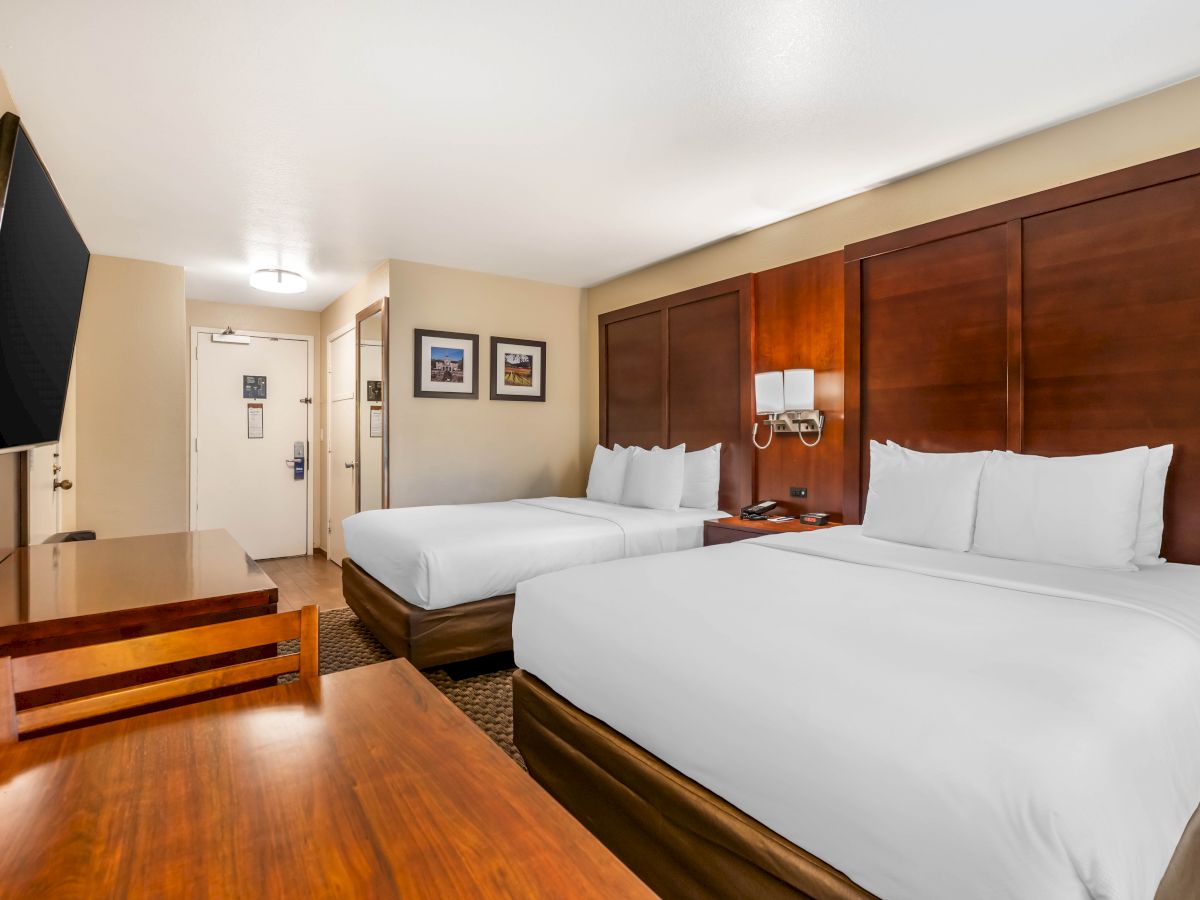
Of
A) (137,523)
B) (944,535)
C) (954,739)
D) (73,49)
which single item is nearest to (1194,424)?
(944,535)

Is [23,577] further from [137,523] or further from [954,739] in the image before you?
[137,523]

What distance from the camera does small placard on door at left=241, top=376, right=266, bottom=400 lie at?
6105mm

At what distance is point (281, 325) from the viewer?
20.7 ft

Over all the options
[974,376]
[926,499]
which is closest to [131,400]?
[926,499]

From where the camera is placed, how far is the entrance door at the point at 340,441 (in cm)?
559

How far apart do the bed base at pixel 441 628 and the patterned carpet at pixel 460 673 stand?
126 millimetres

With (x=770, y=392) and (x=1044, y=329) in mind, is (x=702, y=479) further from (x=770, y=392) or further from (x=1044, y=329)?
(x=1044, y=329)

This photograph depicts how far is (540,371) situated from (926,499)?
11.4 ft

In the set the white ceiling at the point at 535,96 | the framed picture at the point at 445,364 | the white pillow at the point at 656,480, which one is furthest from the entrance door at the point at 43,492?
the white pillow at the point at 656,480

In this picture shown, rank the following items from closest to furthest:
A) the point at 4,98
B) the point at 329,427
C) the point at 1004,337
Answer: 1. the point at 4,98
2. the point at 1004,337
3. the point at 329,427

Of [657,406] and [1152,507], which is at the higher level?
[657,406]

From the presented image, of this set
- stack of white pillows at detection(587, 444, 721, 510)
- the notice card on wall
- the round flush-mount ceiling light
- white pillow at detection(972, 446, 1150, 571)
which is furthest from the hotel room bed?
the notice card on wall

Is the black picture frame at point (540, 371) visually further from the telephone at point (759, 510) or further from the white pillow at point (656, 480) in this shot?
the telephone at point (759, 510)

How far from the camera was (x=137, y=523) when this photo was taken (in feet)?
15.1
